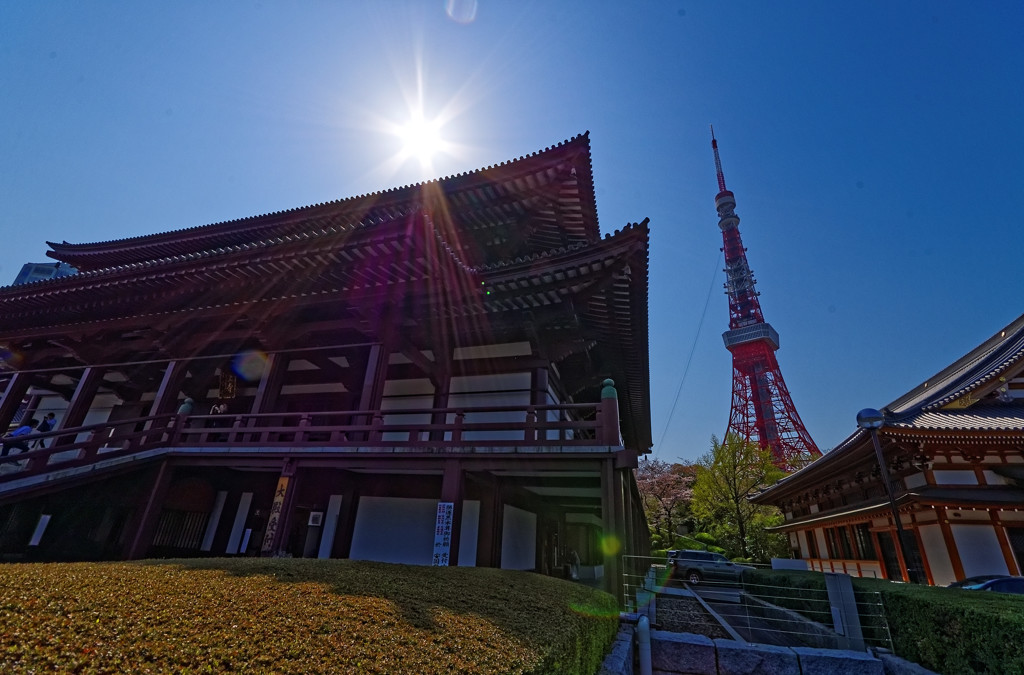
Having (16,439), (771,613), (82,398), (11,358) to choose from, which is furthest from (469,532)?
(11,358)

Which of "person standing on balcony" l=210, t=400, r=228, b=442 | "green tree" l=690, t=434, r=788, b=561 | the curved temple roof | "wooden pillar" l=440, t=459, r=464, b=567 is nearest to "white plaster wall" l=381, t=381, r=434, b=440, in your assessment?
"wooden pillar" l=440, t=459, r=464, b=567

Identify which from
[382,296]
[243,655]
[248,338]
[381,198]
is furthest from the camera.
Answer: [381,198]

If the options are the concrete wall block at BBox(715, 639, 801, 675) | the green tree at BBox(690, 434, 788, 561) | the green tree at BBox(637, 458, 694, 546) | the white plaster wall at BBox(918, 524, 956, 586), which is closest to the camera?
the concrete wall block at BBox(715, 639, 801, 675)

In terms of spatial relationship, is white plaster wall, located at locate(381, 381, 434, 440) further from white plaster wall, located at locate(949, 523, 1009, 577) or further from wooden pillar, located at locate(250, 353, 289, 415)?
white plaster wall, located at locate(949, 523, 1009, 577)

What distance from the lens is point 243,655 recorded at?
1.92 metres

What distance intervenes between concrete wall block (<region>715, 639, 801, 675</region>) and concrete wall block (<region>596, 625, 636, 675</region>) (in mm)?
1295

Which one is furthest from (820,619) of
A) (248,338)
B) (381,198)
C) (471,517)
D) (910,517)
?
(381,198)

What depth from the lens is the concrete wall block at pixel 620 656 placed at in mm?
4672

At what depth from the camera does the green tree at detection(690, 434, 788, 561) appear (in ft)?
99.4

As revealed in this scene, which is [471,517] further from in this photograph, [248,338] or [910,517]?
[910,517]

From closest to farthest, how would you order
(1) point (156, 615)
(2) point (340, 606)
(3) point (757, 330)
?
(1) point (156, 615) → (2) point (340, 606) → (3) point (757, 330)

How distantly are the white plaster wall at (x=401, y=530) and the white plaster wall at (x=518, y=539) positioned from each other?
3.32 ft

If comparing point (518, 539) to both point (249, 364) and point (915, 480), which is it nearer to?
point (249, 364)

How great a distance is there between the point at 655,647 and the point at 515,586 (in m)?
3.14
